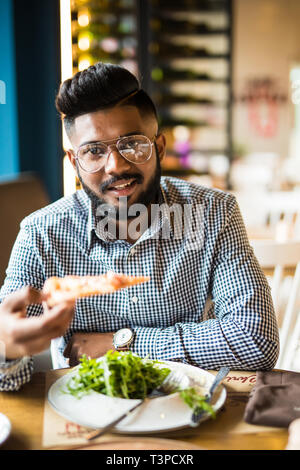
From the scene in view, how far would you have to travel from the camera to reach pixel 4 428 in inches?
38.8

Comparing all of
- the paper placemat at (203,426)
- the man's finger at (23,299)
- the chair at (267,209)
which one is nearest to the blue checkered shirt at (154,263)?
the paper placemat at (203,426)

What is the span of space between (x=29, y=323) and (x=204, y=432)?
0.39 meters

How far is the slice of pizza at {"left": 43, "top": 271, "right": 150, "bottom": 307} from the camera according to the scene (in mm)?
1051

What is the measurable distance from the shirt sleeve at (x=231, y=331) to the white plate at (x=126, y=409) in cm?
31

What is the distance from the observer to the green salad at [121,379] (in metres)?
1.08

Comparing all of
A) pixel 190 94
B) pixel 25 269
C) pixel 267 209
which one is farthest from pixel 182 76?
pixel 25 269

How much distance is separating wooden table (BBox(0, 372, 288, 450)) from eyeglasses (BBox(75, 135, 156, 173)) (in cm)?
74

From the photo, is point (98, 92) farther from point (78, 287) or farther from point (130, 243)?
point (78, 287)

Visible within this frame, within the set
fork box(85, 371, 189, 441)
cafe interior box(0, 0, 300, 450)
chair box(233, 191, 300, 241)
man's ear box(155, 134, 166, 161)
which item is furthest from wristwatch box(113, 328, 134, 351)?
chair box(233, 191, 300, 241)

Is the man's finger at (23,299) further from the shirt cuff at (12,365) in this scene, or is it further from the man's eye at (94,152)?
the man's eye at (94,152)

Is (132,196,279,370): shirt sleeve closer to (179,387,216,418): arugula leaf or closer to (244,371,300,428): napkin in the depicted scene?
(244,371,300,428): napkin

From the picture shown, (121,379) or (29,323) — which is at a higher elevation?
(29,323)

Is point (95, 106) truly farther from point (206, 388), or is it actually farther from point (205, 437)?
point (205, 437)

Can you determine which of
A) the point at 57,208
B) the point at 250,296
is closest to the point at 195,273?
the point at 250,296
